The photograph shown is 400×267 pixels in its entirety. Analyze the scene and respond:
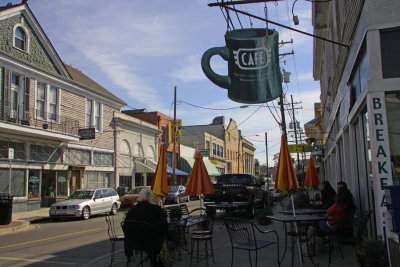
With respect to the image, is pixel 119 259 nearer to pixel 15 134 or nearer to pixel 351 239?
pixel 351 239

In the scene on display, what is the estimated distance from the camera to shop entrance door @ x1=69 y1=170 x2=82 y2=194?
23741 mm

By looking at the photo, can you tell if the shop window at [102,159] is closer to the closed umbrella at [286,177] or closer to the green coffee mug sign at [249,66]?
the green coffee mug sign at [249,66]

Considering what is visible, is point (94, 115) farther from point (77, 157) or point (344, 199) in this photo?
point (344, 199)

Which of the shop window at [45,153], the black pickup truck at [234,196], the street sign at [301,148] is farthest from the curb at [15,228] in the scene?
the street sign at [301,148]

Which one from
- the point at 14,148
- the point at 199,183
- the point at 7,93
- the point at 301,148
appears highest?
the point at 7,93

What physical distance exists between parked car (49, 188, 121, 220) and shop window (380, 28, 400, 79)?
1470 cm

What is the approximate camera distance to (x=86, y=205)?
56.8ft

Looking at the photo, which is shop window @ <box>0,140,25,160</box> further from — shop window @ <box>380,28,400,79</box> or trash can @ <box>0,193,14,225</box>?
shop window @ <box>380,28,400,79</box>

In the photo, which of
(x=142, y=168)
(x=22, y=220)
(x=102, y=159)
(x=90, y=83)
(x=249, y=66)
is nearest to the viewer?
(x=249, y=66)

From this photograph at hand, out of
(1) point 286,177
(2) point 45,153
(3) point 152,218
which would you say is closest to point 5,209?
(2) point 45,153

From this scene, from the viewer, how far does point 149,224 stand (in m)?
5.47

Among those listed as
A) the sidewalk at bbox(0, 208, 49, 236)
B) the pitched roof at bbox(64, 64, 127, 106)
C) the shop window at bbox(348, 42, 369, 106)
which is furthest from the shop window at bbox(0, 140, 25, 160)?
the shop window at bbox(348, 42, 369, 106)

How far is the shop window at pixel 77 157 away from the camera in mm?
23484

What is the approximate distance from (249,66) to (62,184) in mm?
18518
